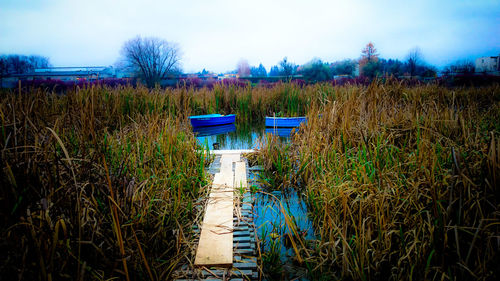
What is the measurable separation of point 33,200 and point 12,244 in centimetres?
27

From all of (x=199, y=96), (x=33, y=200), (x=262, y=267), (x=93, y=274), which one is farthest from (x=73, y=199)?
(x=199, y=96)

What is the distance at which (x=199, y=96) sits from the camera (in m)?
11.4

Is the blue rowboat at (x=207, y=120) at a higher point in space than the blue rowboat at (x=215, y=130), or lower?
higher

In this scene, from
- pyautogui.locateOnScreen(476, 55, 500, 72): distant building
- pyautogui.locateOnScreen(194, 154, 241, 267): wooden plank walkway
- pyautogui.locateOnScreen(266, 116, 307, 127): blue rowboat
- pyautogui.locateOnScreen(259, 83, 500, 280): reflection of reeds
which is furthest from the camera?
pyautogui.locateOnScreen(476, 55, 500, 72): distant building

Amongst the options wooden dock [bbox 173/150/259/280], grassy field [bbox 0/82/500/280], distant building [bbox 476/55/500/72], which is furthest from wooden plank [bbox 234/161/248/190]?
distant building [bbox 476/55/500/72]

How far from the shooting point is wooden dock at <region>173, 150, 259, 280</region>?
1.96 m

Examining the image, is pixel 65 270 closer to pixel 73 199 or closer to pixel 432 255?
pixel 73 199

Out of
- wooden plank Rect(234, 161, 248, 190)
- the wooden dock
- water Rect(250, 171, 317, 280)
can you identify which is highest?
wooden plank Rect(234, 161, 248, 190)

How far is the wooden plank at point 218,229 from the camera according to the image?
2.06 metres

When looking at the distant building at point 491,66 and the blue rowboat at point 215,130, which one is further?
the distant building at point 491,66

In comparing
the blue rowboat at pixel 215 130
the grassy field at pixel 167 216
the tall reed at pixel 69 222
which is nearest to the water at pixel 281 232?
the grassy field at pixel 167 216

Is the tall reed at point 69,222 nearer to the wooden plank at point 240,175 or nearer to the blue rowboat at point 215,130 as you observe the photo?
the wooden plank at point 240,175

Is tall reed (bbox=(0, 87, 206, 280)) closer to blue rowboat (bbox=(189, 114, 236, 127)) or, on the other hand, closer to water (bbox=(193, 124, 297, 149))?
water (bbox=(193, 124, 297, 149))

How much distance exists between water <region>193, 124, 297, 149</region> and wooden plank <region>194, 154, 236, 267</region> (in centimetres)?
333
